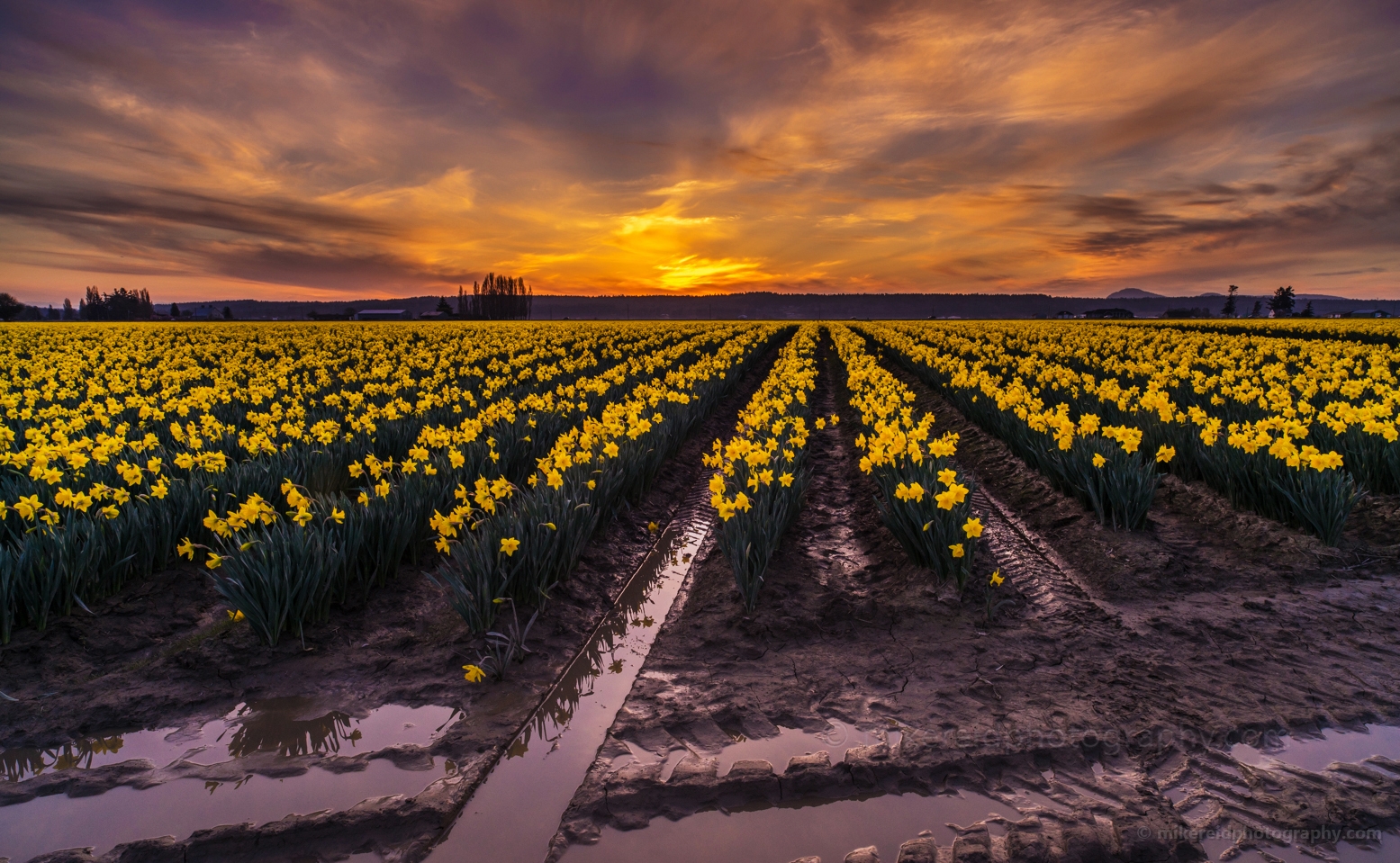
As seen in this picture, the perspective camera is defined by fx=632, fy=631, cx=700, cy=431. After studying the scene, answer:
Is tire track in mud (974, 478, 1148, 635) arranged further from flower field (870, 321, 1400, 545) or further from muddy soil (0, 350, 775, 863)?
muddy soil (0, 350, 775, 863)

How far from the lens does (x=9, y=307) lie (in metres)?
95.6

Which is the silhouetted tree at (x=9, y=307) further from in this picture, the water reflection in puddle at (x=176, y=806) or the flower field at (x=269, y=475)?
the water reflection in puddle at (x=176, y=806)

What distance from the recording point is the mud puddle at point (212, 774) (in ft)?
8.34

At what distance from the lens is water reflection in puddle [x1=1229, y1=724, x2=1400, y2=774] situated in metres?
2.72

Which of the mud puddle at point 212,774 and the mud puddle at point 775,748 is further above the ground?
the mud puddle at point 775,748

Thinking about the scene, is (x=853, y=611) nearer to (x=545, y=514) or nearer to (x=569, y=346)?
(x=545, y=514)

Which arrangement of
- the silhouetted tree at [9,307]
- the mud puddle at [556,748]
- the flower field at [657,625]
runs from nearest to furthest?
the mud puddle at [556,748] < the flower field at [657,625] < the silhouetted tree at [9,307]

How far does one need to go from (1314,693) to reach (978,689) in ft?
5.35

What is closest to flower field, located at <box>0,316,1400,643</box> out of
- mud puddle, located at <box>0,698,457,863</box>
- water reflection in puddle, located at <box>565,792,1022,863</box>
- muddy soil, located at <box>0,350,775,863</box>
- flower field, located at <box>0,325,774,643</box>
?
flower field, located at <box>0,325,774,643</box>

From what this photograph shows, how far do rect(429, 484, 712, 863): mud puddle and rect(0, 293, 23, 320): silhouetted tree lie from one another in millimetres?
132072

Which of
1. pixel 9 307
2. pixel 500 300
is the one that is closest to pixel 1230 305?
pixel 500 300

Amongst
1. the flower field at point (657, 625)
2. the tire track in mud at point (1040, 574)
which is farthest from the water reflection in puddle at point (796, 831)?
the tire track in mud at point (1040, 574)

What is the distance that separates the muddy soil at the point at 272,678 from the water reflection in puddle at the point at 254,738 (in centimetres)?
8

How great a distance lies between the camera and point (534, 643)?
4020mm
